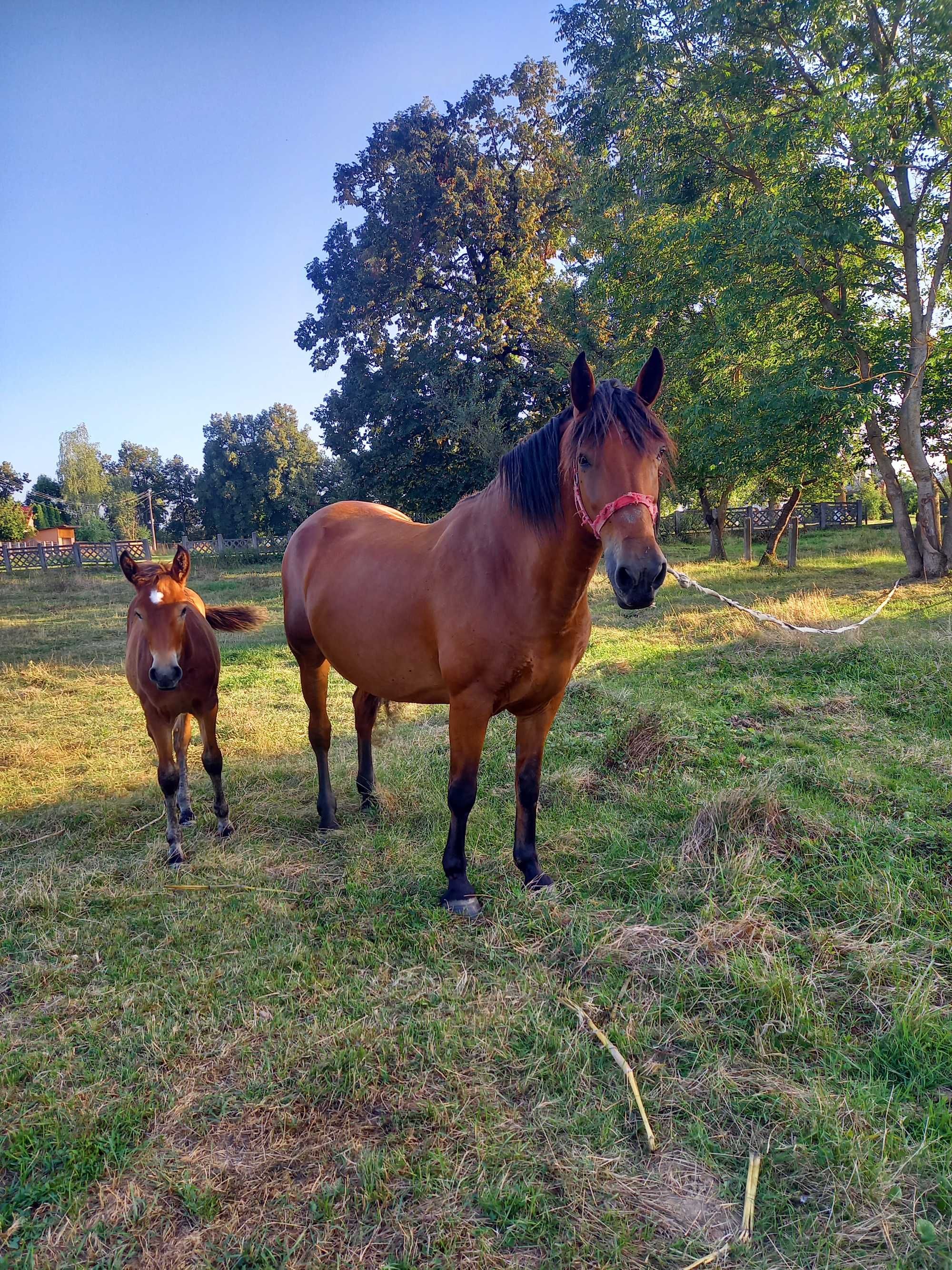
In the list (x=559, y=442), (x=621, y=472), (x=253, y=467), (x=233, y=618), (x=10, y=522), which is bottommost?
(x=233, y=618)

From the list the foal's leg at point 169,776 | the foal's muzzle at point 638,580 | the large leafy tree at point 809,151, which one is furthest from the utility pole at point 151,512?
the foal's muzzle at point 638,580

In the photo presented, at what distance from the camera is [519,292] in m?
18.2

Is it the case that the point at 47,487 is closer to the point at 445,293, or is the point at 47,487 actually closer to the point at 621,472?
the point at 445,293

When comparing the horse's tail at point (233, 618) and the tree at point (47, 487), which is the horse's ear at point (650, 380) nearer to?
the horse's tail at point (233, 618)

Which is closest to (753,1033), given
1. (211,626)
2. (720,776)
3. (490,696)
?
(490,696)

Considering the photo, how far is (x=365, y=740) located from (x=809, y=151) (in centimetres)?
1274

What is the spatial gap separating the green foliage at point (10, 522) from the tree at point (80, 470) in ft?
32.9

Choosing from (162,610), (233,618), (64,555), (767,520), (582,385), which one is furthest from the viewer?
(767,520)

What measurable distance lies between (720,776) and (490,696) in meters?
2.10

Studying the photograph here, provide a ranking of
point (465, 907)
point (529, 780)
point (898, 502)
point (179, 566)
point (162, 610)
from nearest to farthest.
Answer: point (465, 907), point (529, 780), point (162, 610), point (179, 566), point (898, 502)

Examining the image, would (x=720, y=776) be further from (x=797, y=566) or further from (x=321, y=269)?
(x=321, y=269)

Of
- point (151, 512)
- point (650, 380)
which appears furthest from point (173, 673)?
point (151, 512)

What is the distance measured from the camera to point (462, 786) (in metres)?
3.09

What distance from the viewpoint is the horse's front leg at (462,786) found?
9.83 feet
